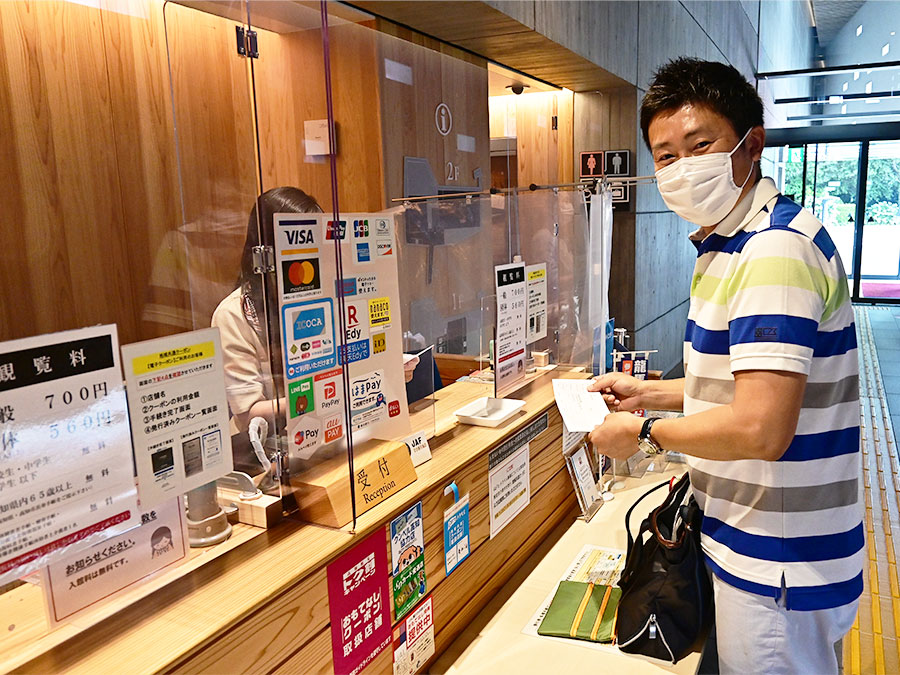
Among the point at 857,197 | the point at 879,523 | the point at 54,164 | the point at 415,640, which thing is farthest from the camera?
the point at 857,197

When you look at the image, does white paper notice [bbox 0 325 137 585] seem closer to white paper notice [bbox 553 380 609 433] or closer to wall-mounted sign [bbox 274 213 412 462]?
wall-mounted sign [bbox 274 213 412 462]

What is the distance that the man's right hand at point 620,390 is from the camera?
6.00ft

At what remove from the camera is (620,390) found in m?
1.86

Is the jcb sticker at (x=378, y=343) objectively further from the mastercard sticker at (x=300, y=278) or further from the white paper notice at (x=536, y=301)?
the white paper notice at (x=536, y=301)

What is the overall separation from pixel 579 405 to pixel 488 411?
0.80ft

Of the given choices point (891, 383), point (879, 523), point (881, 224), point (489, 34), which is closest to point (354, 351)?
point (489, 34)

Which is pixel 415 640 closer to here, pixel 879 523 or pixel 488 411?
pixel 488 411

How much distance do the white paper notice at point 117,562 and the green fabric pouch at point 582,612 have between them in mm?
916

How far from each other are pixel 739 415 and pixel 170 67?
3.81 ft

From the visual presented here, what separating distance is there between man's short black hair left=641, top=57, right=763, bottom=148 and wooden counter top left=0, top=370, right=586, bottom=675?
0.97 m

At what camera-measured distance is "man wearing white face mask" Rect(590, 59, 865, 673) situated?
1238mm

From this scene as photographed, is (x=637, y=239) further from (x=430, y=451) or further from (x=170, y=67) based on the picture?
(x=170, y=67)

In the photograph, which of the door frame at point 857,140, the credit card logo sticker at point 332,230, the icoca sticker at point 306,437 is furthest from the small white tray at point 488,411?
the door frame at point 857,140

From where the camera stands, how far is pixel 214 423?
101cm
